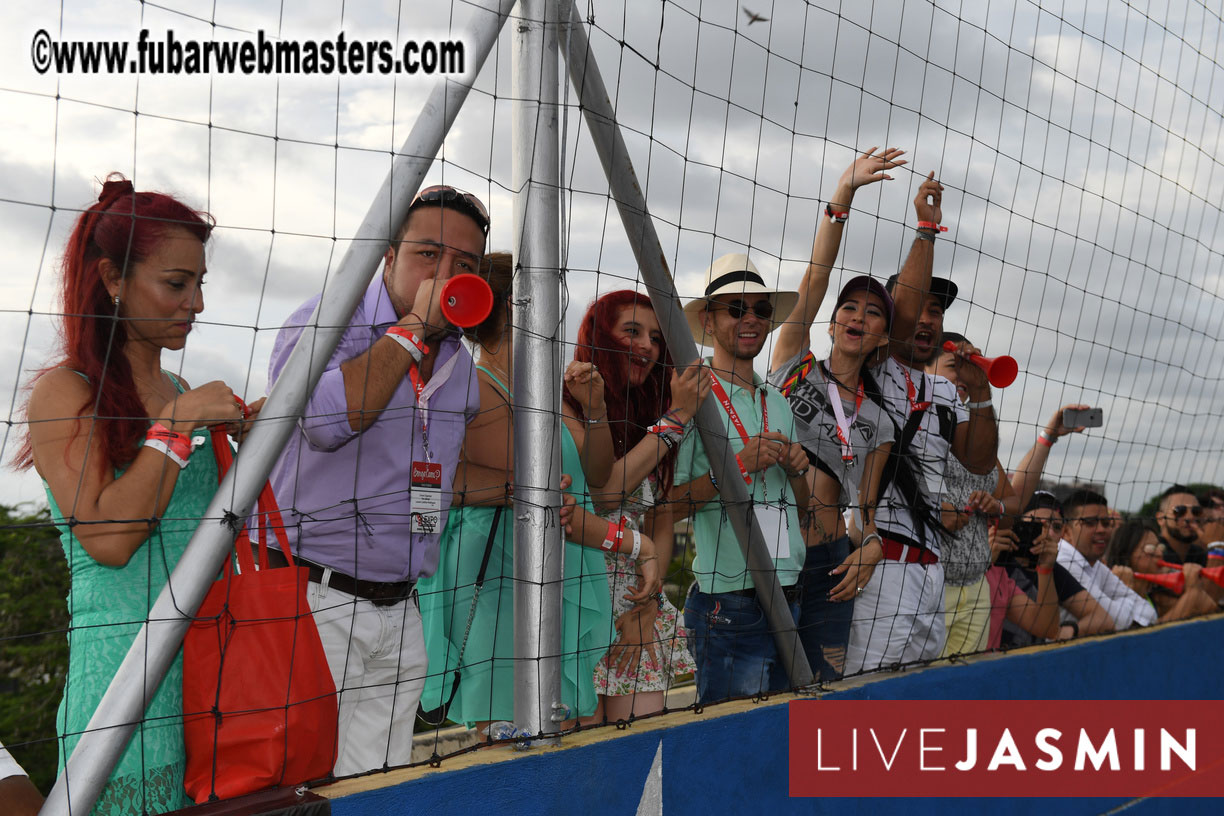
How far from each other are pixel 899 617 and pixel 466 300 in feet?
6.29

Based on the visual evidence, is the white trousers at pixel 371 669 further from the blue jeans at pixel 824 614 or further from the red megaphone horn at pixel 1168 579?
the red megaphone horn at pixel 1168 579

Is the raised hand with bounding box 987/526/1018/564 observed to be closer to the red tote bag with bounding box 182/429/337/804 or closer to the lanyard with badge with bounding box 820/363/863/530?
the lanyard with badge with bounding box 820/363/863/530

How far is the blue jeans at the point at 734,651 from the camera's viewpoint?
285 centimetres

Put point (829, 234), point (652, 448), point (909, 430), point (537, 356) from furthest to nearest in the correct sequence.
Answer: point (909, 430), point (829, 234), point (652, 448), point (537, 356)

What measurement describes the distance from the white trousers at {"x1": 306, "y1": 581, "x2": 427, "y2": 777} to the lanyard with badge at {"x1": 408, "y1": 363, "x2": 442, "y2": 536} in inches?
6.9

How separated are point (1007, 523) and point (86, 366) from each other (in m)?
3.26

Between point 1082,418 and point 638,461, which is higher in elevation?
point 1082,418

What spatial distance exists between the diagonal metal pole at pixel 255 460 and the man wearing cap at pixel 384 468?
0.43 feet

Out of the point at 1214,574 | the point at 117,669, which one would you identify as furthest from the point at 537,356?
the point at 1214,574

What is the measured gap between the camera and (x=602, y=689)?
2.77 m

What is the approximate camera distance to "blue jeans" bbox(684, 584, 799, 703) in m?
2.85

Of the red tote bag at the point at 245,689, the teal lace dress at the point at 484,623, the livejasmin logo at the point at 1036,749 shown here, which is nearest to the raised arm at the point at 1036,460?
the livejasmin logo at the point at 1036,749

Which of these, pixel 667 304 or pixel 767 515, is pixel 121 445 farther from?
pixel 767 515

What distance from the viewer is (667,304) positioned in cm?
250
